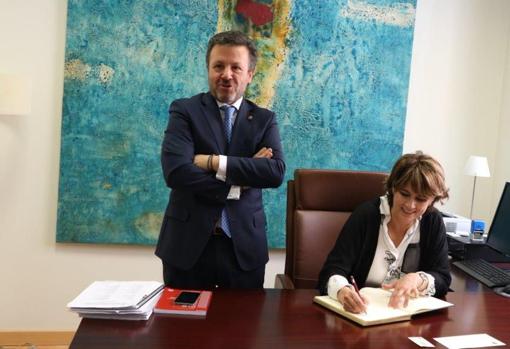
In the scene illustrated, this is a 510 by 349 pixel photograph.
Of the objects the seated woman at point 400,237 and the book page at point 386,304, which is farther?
the seated woman at point 400,237

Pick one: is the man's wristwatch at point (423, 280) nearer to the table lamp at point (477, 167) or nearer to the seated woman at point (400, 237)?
the seated woman at point (400, 237)

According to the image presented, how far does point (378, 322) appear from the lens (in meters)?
1.42

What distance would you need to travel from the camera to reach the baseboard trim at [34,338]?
3045 mm

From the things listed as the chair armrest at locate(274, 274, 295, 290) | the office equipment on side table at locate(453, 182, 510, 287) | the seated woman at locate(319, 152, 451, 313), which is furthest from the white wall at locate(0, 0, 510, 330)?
the seated woman at locate(319, 152, 451, 313)

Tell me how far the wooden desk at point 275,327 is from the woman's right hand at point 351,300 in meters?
0.05

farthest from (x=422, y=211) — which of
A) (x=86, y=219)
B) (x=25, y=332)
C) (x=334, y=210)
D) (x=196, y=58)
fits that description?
(x=25, y=332)

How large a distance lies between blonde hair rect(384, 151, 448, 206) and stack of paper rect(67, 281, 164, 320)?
97 cm

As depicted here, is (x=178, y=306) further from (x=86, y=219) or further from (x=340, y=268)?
(x=86, y=219)

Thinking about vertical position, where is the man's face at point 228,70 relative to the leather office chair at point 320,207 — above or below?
above

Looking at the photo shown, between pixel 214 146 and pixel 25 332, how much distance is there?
205 centimetres

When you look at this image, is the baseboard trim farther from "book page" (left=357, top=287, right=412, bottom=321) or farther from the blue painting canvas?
"book page" (left=357, top=287, right=412, bottom=321)

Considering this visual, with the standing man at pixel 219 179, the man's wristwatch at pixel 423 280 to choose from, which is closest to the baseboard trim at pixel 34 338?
the standing man at pixel 219 179

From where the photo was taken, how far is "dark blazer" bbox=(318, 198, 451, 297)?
5.98ft

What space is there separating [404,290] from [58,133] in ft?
7.50
